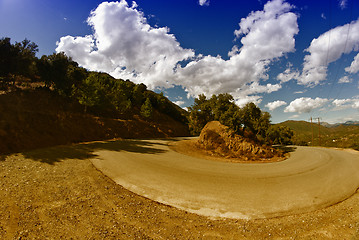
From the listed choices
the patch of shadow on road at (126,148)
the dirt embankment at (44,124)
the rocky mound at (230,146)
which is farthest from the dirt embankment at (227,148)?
the dirt embankment at (44,124)

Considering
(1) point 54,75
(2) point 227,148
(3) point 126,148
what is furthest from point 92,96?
(2) point 227,148

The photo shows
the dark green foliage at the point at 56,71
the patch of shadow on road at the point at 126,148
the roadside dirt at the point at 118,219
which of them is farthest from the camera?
the dark green foliage at the point at 56,71

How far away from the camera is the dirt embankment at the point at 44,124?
1432 cm

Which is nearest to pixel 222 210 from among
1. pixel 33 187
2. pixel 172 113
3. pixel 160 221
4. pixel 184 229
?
pixel 184 229

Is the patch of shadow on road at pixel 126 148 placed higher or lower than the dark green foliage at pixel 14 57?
lower

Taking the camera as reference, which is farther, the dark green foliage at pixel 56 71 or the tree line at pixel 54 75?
the dark green foliage at pixel 56 71

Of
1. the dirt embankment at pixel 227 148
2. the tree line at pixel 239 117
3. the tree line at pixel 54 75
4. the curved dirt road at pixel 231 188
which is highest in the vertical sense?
the tree line at pixel 54 75

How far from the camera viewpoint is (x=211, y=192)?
6.16 m

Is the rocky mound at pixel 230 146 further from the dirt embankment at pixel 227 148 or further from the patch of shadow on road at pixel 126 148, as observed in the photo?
the patch of shadow on road at pixel 126 148

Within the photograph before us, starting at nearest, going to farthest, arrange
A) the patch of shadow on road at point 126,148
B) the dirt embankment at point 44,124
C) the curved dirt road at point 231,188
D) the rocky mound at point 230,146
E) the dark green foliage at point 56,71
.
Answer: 1. the curved dirt road at point 231,188
2. the patch of shadow on road at point 126,148
3. the dirt embankment at point 44,124
4. the rocky mound at point 230,146
5. the dark green foliage at point 56,71

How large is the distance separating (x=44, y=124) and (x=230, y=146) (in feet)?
80.2

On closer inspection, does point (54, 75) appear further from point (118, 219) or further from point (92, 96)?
point (118, 219)

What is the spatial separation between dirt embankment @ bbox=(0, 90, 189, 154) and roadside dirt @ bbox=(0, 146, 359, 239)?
11.5 m

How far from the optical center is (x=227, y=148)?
1688 centimetres
